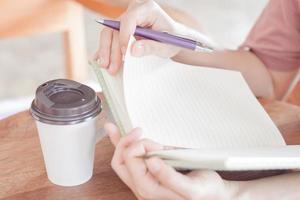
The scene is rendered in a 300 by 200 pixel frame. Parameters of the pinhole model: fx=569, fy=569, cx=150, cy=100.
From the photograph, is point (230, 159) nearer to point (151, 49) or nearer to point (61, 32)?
point (151, 49)

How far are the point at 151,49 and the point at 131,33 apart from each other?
0.17ft

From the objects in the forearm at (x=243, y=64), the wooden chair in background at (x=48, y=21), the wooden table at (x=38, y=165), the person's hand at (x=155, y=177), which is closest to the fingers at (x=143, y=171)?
the person's hand at (x=155, y=177)

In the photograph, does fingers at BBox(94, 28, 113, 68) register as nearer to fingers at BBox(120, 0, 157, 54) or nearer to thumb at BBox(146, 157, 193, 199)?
fingers at BBox(120, 0, 157, 54)

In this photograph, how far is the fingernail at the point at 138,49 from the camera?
766 millimetres

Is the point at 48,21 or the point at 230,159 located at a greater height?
the point at 230,159

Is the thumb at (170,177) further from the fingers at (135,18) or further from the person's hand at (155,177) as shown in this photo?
the fingers at (135,18)

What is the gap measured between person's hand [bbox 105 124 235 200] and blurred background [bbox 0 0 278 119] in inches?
17.4

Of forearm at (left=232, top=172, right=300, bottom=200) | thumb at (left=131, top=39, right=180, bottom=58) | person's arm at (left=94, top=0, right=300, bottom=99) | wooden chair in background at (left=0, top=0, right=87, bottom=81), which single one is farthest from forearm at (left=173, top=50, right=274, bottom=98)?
wooden chair in background at (left=0, top=0, right=87, bottom=81)

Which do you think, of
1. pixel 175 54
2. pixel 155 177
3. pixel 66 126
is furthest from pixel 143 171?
pixel 175 54

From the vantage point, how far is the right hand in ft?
2.58

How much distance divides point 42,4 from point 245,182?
905 mm

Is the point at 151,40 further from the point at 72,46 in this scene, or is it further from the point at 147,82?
the point at 72,46

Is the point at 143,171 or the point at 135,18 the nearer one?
the point at 143,171

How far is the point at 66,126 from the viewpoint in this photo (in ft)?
2.34
